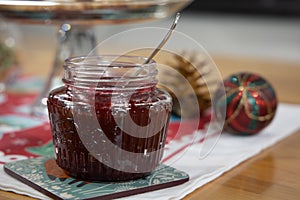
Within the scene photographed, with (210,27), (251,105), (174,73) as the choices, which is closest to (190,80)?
(174,73)

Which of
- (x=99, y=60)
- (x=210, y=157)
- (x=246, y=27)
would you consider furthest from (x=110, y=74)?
(x=246, y=27)

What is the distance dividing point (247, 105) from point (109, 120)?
328 mm

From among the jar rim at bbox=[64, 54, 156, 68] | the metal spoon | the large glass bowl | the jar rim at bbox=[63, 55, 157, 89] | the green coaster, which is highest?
the large glass bowl

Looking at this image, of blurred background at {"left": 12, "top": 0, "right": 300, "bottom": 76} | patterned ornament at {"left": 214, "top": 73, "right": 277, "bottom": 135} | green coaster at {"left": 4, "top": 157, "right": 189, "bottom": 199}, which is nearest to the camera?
green coaster at {"left": 4, "top": 157, "right": 189, "bottom": 199}

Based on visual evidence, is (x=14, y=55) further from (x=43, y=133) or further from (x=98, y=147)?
(x=98, y=147)

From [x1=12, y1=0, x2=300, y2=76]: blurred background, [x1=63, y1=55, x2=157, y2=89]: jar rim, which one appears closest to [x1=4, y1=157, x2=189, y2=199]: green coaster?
[x1=63, y1=55, x2=157, y2=89]: jar rim

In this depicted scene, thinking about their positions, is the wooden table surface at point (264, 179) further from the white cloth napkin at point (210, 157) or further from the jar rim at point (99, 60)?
the jar rim at point (99, 60)

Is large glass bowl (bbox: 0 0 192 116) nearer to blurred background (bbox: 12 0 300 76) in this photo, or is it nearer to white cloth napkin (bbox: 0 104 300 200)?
white cloth napkin (bbox: 0 104 300 200)

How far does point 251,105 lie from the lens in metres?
0.92

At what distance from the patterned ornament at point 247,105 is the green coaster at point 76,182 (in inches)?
8.6

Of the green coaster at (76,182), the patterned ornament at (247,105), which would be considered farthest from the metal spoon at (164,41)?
the patterned ornament at (247,105)

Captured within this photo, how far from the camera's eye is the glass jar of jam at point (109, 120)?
670 mm

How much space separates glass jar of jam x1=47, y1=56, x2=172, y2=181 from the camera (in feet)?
2.20

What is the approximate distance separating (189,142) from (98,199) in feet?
0.96
